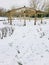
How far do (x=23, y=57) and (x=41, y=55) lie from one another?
25.0 inches

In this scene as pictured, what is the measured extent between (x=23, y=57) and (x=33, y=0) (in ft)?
138

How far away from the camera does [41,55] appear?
6.01 meters

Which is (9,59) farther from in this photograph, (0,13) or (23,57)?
(0,13)

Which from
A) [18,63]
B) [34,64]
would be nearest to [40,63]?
[34,64]

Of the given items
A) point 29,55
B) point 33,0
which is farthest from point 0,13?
point 29,55

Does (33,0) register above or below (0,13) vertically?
above

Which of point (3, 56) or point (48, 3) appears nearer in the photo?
point (3, 56)

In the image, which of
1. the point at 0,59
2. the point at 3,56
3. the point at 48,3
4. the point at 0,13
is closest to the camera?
the point at 0,59

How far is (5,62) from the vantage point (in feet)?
16.7

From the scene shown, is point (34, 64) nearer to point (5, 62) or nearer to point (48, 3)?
point (5, 62)

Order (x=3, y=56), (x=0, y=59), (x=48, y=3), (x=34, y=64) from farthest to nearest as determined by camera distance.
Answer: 1. (x=48, y=3)
2. (x=3, y=56)
3. (x=0, y=59)
4. (x=34, y=64)

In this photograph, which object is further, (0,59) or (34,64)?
(0,59)

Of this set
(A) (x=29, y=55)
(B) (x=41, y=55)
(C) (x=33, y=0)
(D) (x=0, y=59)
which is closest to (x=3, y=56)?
(D) (x=0, y=59)

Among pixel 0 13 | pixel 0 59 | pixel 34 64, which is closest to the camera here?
pixel 34 64
